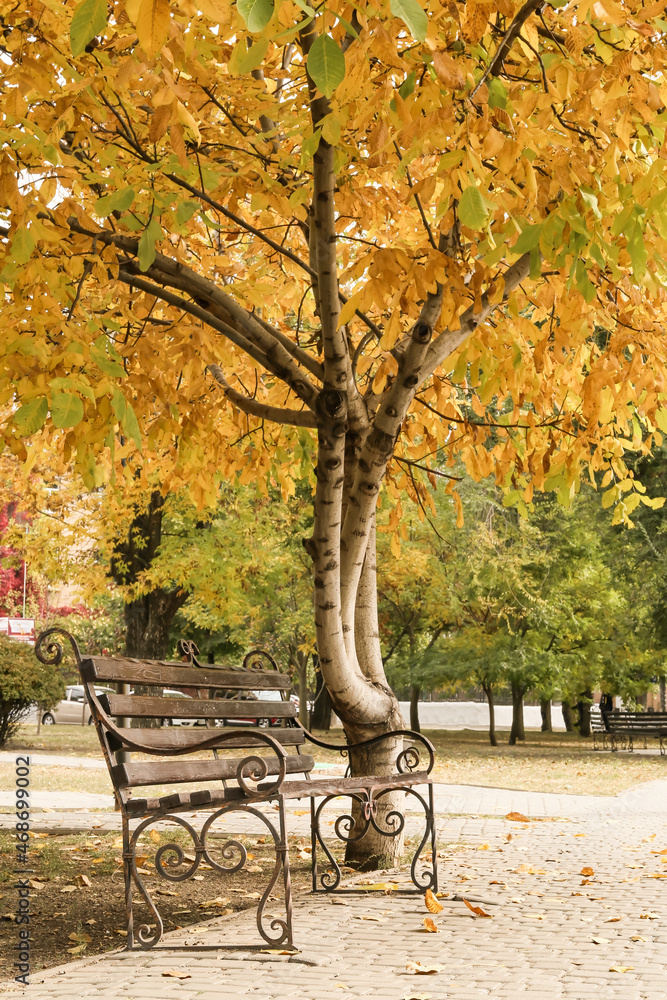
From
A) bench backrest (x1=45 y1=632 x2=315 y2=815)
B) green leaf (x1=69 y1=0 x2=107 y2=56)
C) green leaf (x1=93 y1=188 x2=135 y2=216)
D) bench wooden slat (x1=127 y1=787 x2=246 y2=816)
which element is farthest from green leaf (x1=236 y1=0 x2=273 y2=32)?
bench wooden slat (x1=127 y1=787 x2=246 y2=816)

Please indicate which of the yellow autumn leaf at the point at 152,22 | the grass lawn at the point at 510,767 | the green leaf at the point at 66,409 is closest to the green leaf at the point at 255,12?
the yellow autumn leaf at the point at 152,22

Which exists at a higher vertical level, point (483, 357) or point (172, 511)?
point (172, 511)

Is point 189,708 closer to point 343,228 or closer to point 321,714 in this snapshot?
point 343,228

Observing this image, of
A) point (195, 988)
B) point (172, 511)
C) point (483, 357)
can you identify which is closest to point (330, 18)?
point (483, 357)

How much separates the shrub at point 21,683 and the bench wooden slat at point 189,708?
12.1 meters

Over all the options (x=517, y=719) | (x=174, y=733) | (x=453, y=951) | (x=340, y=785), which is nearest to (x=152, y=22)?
(x=174, y=733)

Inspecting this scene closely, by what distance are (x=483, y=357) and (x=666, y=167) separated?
137 centimetres

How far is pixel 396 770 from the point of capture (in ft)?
21.9

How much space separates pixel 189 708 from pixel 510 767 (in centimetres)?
1497

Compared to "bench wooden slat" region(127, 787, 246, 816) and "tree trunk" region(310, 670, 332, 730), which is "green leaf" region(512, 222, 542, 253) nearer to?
"bench wooden slat" region(127, 787, 246, 816)

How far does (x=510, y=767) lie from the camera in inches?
754

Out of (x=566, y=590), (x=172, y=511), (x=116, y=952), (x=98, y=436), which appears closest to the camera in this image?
(x=116, y=952)

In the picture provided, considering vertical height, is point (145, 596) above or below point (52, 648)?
above

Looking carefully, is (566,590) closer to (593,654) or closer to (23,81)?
(593,654)
